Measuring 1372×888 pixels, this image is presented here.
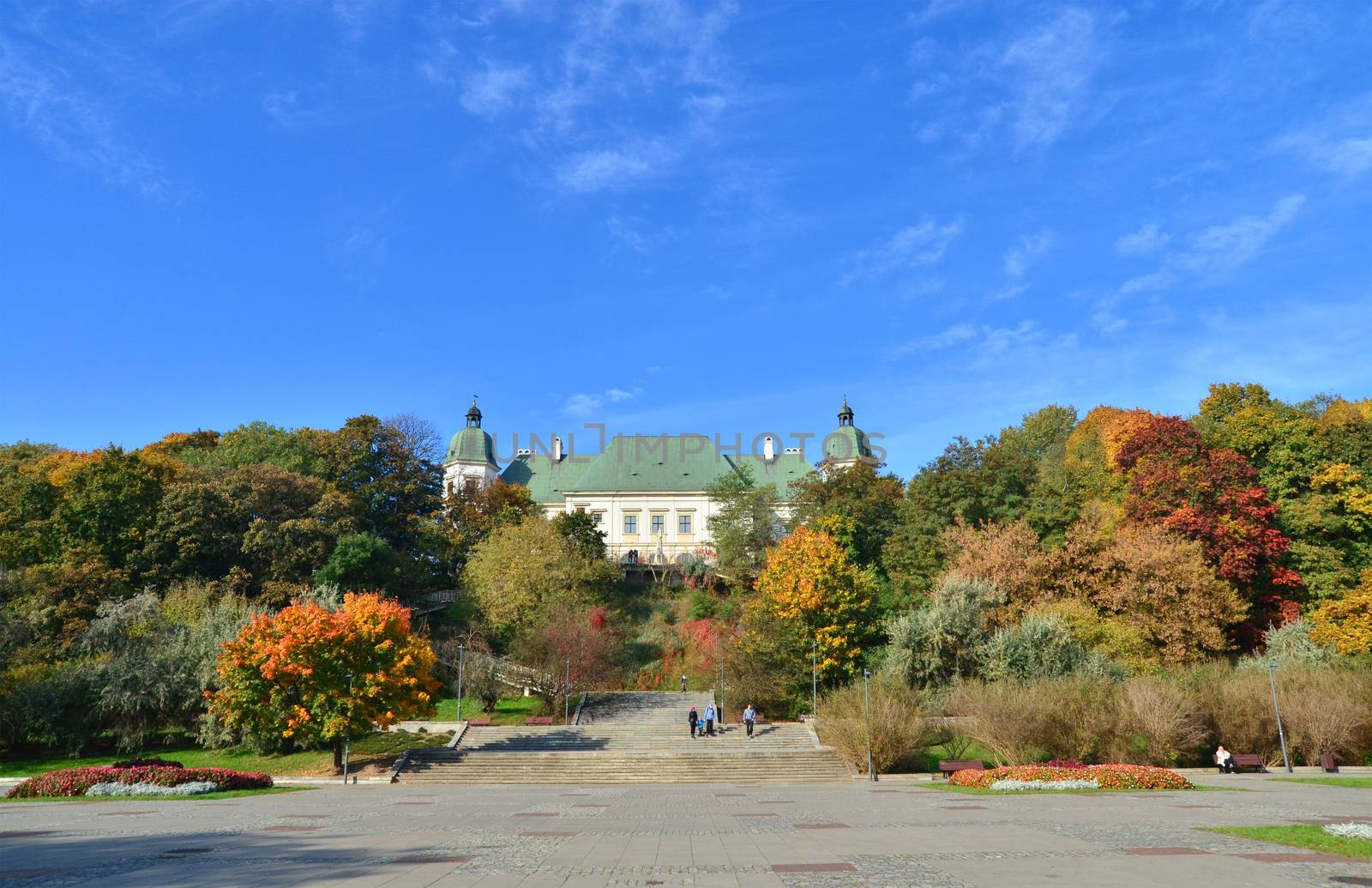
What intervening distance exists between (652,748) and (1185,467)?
25.6 metres

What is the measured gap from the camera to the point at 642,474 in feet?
241

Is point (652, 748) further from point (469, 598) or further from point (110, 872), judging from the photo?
point (110, 872)

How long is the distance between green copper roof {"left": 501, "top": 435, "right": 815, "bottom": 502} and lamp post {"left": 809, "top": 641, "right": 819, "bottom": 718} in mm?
36131

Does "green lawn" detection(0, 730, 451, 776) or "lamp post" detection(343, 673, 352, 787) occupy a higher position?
"lamp post" detection(343, 673, 352, 787)

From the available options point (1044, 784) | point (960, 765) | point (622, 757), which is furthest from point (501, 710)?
point (1044, 784)

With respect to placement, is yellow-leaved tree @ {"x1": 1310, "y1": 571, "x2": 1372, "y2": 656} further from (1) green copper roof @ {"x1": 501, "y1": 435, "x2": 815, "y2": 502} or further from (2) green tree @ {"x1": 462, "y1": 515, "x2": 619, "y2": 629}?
(1) green copper roof @ {"x1": 501, "y1": 435, "x2": 815, "y2": 502}

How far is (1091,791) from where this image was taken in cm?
1931

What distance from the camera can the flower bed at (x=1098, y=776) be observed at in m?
19.6

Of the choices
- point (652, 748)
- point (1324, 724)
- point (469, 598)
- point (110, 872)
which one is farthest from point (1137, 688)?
point (469, 598)

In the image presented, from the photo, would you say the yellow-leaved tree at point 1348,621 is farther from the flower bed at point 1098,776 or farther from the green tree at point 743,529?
the green tree at point 743,529

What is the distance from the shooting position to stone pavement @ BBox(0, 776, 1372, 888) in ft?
28.9

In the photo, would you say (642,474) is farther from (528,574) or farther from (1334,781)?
(1334,781)

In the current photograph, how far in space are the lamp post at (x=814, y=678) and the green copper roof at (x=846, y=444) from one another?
40.1m

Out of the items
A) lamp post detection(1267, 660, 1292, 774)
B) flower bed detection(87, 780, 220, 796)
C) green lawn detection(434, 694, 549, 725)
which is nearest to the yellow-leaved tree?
lamp post detection(1267, 660, 1292, 774)
